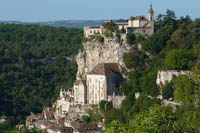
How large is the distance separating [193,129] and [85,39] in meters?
38.4

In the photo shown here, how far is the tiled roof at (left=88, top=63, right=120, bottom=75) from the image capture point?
2531 inches

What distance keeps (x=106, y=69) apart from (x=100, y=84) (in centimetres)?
177

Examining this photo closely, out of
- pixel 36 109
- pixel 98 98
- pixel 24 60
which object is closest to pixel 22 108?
pixel 36 109

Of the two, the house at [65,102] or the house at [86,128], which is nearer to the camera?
the house at [86,128]

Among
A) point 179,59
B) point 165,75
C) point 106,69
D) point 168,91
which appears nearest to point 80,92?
point 106,69

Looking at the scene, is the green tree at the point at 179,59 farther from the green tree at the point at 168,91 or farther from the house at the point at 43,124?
the house at the point at 43,124

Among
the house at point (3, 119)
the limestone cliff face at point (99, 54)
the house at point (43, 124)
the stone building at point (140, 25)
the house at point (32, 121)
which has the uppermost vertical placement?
the stone building at point (140, 25)

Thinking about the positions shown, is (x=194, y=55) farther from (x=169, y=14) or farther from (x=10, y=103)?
(x=10, y=103)

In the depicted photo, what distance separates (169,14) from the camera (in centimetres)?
7131

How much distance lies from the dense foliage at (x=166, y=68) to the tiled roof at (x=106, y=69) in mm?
1384

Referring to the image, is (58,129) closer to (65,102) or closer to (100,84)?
(100,84)

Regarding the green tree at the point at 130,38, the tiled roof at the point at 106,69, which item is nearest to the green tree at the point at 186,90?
the tiled roof at the point at 106,69

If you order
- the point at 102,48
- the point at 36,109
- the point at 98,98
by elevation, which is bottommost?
the point at 36,109

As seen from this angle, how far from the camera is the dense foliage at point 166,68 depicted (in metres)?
53.9
